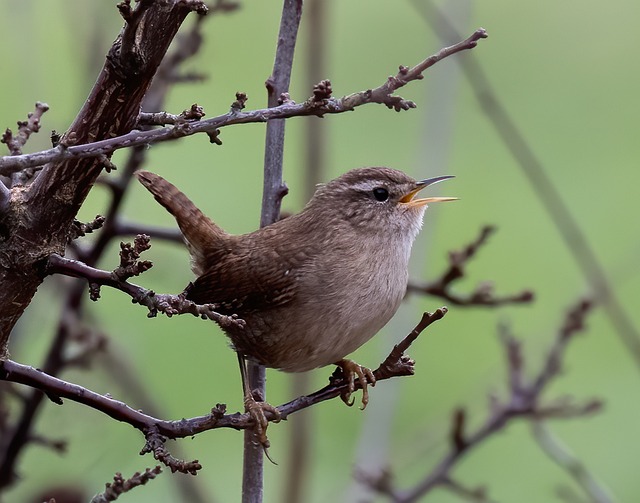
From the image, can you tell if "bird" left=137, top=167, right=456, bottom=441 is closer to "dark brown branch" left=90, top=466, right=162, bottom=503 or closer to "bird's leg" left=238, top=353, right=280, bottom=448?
"bird's leg" left=238, top=353, right=280, bottom=448

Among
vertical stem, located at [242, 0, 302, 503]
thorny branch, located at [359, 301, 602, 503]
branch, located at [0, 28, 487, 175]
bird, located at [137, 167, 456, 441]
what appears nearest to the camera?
branch, located at [0, 28, 487, 175]

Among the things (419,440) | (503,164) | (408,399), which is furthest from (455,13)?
(503,164)

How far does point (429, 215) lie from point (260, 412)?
127 cm

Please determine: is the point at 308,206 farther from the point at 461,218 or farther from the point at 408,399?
the point at 461,218

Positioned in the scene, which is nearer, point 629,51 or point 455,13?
point 455,13

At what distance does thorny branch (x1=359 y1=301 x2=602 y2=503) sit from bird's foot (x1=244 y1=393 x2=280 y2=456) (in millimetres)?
691

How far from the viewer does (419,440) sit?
391cm

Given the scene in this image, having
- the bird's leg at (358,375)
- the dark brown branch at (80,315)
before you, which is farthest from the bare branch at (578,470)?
the dark brown branch at (80,315)

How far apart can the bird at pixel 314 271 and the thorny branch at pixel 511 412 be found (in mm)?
521

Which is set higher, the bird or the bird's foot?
the bird

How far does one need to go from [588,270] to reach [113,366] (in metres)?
1.55

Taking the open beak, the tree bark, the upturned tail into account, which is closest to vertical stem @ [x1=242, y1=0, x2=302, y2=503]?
the upturned tail

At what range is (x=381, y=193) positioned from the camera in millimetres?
3133

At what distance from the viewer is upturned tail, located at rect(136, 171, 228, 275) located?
2.96 meters
